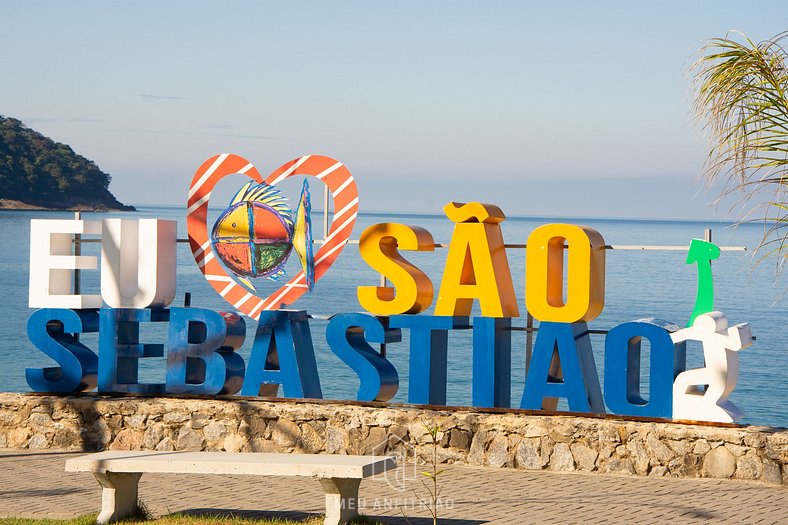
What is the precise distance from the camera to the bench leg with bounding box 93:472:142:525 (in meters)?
9.13

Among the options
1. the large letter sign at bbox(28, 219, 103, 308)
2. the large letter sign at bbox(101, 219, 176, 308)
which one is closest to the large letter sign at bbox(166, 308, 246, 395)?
the large letter sign at bbox(101, 219, 176, 308)

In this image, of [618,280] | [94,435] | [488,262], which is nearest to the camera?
[488,262]

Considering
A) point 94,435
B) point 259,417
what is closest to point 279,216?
point 259,417

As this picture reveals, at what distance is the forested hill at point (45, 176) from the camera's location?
337 feet

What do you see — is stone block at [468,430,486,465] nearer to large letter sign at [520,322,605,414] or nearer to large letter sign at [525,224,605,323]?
large letter sign at [520,322,605,414]

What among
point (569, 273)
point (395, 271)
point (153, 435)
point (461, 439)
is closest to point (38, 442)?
point (153, 435)

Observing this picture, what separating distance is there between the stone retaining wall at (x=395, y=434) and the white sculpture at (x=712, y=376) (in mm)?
179

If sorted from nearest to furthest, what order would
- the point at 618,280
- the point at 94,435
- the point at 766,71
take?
the point at 766,71 < the point at 94,435 < the point at 618,280

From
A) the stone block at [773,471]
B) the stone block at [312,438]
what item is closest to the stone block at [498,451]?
the stone block at [312,438]

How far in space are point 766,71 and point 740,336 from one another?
4101mm

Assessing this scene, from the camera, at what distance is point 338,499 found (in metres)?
8.84

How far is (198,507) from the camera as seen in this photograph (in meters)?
9.77

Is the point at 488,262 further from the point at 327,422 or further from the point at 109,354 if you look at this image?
the point at 109,354

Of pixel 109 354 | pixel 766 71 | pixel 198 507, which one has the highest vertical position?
pixel 766 71
